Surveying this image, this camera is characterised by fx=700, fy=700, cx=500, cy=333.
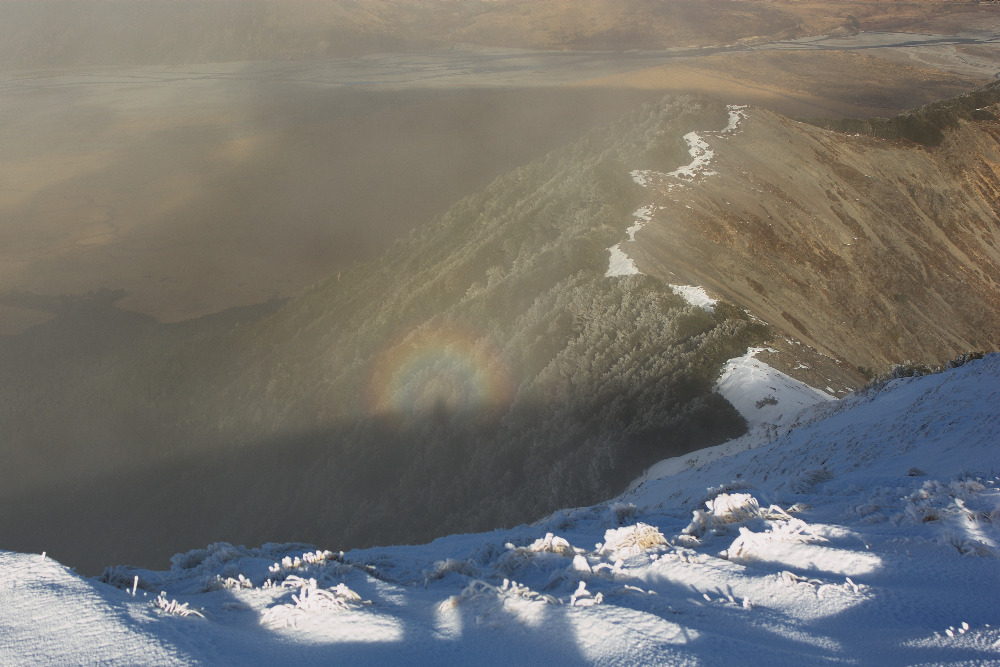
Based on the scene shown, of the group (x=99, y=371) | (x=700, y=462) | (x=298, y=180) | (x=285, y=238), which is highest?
(x=298, y=180)

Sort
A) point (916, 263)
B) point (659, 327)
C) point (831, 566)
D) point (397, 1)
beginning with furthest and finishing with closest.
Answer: point (397, 1) → point (916, 263) → point (659, 327) → point (831, 566)

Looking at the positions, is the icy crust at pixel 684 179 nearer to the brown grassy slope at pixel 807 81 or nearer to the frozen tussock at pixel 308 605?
the frozen tussock at pixel 308 605

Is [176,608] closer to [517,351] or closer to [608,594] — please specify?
[608,594]

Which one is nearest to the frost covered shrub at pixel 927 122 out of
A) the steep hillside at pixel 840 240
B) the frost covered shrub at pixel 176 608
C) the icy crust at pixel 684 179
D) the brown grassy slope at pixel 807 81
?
the steep hillside at pixel 840 240

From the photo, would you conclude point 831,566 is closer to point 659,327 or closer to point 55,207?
point 659,327

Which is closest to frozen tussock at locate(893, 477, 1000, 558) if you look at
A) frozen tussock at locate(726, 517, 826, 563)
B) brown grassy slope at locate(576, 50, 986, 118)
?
frozen tussock at locate(726, 517, 826, 563)

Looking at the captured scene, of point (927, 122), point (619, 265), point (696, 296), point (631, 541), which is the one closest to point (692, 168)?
point (619, 265)

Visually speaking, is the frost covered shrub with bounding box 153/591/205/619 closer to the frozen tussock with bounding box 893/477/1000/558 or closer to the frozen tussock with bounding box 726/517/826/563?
the frozen tussock with bounding box 726/517/826/563

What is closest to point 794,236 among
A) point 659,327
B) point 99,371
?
point 659,327
